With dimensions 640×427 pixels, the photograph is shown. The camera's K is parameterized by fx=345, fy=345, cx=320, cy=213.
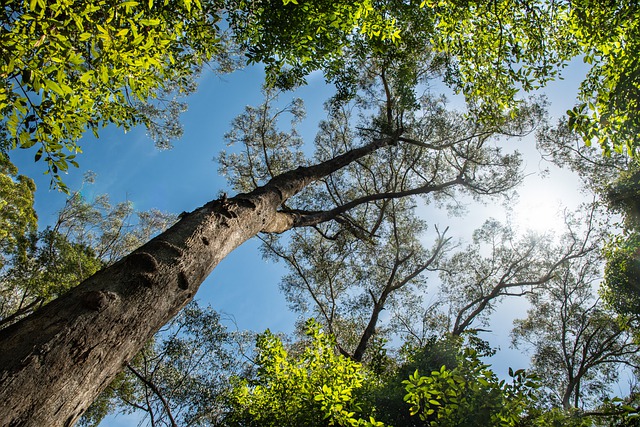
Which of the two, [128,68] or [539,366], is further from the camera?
[539,366]

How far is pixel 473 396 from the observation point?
450 cm

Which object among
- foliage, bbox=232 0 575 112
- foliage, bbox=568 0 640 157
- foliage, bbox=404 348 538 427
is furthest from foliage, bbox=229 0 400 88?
foliage, bbox=404 348 538 427

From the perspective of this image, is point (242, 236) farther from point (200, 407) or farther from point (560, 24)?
point (200, 407)

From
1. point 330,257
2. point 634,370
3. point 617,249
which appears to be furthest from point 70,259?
point 634,370

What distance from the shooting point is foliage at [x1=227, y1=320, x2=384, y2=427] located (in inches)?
239

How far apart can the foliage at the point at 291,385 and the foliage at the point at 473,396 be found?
6.46 ft

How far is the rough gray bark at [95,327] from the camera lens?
1429 mm

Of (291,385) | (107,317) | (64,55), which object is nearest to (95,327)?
(107,317)

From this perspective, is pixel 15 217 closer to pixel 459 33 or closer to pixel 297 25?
pixel 297 25

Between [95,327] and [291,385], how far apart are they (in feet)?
17.8

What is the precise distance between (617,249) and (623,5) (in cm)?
956

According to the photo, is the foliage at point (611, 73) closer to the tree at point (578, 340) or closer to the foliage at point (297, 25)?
the foliage at point (297, 25)

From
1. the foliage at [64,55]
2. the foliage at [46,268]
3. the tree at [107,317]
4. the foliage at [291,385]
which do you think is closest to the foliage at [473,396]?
Answer: the foliage at [291,385]

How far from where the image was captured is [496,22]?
21.0 feet
